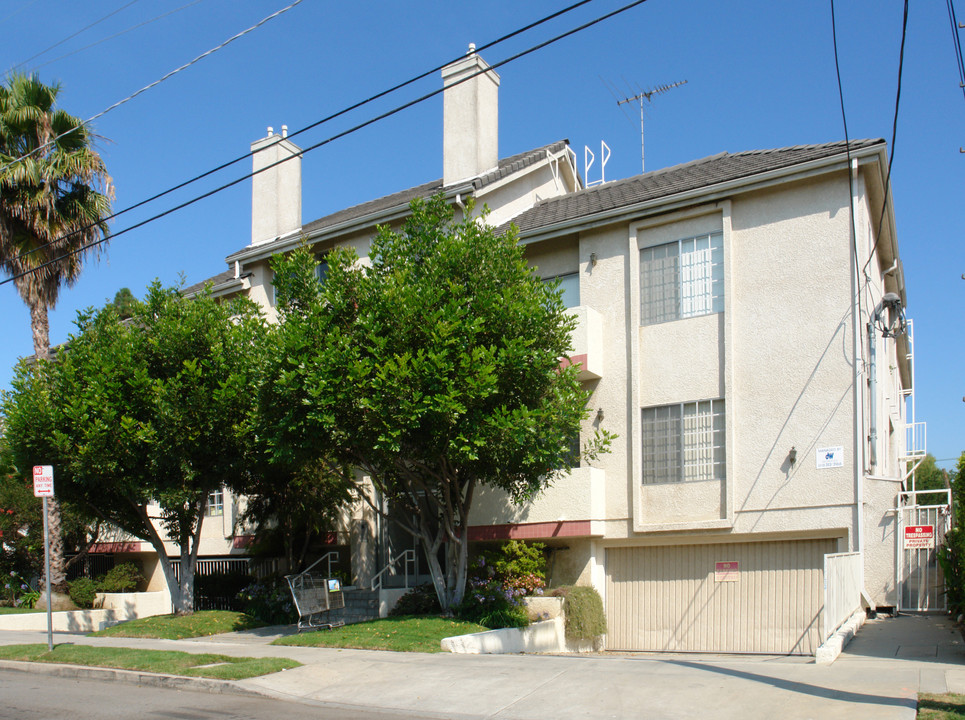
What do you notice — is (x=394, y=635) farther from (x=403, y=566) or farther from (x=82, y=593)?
(x=82, y=593)

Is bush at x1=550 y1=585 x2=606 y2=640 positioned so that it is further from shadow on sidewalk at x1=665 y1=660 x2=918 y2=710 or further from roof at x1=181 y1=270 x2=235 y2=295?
roof at x1=181 y1=270 x2=235 y2=295

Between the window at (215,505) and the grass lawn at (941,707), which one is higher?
the window at (215,505)

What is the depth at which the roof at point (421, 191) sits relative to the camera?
20797mm

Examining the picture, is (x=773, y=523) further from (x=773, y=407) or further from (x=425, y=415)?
(x=425, y=415)

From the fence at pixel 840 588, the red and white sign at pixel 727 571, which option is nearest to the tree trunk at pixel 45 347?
the red and white sign at pixel 727 571

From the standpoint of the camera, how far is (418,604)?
55.9 feet

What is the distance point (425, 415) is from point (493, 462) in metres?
1.75

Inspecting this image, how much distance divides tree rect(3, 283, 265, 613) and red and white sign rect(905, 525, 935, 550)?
12.6m

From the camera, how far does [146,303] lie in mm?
18375

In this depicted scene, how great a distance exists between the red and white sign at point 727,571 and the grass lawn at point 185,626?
9444 millimetres

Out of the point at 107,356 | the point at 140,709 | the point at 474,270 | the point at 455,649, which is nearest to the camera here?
the point at 140,709

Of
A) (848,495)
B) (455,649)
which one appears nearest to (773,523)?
(848,495)

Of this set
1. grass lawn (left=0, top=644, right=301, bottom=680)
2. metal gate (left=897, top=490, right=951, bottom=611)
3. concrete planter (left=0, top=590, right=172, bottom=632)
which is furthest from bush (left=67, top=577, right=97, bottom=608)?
metal gate (left=897, top=490, right=951, bottom=611)

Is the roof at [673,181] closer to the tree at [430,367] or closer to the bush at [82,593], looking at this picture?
the tree at [430,367]
